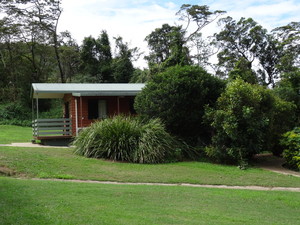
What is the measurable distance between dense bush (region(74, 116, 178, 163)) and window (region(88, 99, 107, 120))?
6.33 m

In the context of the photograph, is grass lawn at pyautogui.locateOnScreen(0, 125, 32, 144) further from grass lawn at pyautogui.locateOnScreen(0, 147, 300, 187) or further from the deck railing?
grass lawn at pyautogui.locateOnScreen(0, 147, 300, 187)

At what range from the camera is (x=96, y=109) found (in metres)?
20.5

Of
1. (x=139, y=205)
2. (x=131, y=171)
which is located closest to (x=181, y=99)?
(x=131, y=171)

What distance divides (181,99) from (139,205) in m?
8.34

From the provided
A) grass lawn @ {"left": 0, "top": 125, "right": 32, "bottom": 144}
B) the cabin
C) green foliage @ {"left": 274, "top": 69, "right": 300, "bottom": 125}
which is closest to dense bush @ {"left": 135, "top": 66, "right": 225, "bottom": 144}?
the cabin

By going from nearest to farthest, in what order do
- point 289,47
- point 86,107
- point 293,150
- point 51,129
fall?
1. point 293,150
2. point 51,129
3. point 86,107
4. point 289,47

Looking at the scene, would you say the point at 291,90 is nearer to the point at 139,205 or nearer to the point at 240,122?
the point at 240,122

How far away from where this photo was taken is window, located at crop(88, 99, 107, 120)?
2034 centimetres

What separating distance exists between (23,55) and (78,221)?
37.3m

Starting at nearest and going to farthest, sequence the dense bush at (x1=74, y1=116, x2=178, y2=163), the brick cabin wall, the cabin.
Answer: the dense bush at (x1=74, y1=116, x2=178, y2=163) → the cabin → the brick cabin wall

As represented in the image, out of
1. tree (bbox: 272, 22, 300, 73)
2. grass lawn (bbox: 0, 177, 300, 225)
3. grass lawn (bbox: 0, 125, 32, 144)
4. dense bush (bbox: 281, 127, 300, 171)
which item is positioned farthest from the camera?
tree (bbox: 272, 22, 300, 73)

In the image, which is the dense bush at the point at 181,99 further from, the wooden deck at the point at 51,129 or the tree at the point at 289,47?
the tree at the point at 289,47

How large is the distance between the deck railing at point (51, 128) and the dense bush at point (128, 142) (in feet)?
16.2

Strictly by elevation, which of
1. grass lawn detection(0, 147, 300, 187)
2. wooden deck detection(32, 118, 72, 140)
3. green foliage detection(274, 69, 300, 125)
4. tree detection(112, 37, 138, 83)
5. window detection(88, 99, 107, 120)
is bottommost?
grass lawn detection(0, 147, 300, 187)
